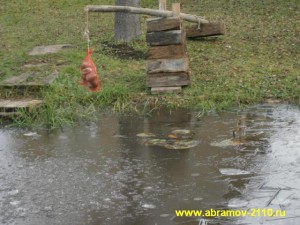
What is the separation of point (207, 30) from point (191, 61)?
1553 millimetres

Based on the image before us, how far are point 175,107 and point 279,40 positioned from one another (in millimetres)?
4188

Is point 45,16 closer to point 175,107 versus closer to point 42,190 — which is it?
point 175,107

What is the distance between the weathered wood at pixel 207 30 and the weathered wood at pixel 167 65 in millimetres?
2948

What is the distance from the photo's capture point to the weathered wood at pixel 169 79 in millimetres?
8461

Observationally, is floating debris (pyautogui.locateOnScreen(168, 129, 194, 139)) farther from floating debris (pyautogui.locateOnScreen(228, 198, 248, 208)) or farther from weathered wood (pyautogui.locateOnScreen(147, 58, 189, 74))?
floating debris (pyautogui.locateOnScreen(228, 198, 248, 208))

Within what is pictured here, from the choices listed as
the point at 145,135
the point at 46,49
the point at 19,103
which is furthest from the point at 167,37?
the point at 46,49

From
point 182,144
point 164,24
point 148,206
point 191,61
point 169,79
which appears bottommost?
point 148,206

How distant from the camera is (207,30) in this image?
1134cm

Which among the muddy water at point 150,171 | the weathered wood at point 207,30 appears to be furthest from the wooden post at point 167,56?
the weathered wood at point 207,30

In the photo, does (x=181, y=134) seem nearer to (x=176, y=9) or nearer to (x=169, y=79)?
(x=169, y=79)

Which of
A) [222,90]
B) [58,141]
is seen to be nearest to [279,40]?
[222,90]

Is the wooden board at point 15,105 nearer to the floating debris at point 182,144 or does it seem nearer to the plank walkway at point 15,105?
the plank walkway at point 15,105

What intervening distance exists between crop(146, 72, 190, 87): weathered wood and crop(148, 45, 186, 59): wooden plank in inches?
10.2

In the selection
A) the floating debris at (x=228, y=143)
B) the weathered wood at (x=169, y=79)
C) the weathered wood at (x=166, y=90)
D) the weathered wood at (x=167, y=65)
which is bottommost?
the floating debris at (x=228, y=143)
